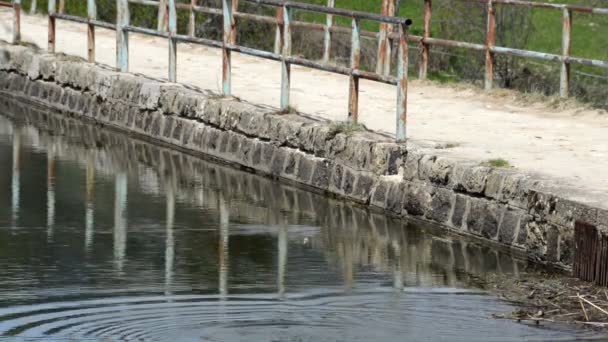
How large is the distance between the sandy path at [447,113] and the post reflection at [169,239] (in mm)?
2067

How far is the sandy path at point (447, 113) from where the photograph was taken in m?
12.7

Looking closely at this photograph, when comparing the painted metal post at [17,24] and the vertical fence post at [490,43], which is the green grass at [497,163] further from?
the painted metal post at [17,24]

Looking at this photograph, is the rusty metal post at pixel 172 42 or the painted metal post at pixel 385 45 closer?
the rusty metal post at pixel 172 42

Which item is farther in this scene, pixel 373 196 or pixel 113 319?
pixel 373 196

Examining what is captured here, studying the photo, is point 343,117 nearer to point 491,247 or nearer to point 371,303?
point 491,247

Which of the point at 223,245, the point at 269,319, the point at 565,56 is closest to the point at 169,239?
the point at 223,245

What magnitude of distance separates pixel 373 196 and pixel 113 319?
4.51 metres

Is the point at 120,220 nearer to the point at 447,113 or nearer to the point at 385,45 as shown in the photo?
the point at 447,113

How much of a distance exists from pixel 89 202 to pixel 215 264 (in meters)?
2.61

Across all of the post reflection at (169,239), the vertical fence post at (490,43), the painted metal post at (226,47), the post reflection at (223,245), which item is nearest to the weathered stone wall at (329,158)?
the painted metal post at (226,47)

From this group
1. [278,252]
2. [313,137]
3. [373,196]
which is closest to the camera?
[278,252]

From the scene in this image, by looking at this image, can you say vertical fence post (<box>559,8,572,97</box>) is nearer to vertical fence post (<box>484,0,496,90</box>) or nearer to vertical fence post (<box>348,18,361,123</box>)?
vertical fence post (<box>484,0,496,90</box>)

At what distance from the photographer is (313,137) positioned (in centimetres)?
1384

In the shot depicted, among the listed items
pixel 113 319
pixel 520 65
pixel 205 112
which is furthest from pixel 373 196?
pixel 520 65
